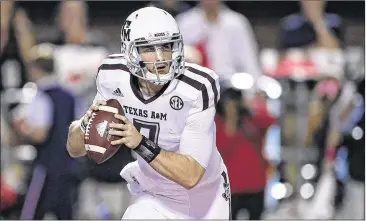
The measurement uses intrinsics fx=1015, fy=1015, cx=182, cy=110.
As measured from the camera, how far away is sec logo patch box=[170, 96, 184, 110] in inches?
199

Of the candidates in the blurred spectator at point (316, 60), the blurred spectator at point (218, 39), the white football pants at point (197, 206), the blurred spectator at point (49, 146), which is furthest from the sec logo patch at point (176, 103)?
the blurred spectator at point (316, 60)

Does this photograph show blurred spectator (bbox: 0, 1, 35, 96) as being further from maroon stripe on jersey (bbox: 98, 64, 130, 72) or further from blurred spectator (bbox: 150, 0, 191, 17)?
maroon stripe on jersey (bbox: 98, 64, 130, 72)

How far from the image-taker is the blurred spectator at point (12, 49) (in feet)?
29.2

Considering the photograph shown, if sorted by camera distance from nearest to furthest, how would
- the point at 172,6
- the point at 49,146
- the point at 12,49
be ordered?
1. the point at 49,146
2. the point at 172,6
3. the point at 12,49

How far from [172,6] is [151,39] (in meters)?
3.87

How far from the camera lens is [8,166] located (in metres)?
8.83

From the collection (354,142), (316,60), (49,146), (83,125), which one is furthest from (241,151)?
(83,125)

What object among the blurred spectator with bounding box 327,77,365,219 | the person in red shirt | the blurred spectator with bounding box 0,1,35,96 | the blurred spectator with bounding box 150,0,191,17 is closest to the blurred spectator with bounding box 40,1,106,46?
the blurred spectator with bounding box 0,1,35,96

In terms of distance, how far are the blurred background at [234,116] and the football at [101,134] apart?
276 cm

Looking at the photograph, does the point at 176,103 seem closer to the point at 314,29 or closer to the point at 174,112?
the point at 174,112

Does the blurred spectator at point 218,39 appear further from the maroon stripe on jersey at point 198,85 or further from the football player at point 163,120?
the maroon stripe on jersey at point 198,85

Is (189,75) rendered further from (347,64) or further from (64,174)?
(347,64)

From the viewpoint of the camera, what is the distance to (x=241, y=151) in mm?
7664

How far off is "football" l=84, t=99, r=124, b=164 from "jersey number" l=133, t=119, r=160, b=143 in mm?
236
